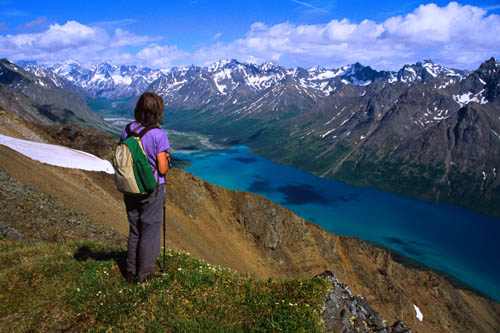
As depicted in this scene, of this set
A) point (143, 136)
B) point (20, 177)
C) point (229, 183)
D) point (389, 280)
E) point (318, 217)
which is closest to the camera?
point (143, 136)

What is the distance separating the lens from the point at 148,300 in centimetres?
745

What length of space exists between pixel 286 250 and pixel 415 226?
122m

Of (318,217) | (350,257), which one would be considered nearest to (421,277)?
(350,257)

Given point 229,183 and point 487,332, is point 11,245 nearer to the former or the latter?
point 487,332

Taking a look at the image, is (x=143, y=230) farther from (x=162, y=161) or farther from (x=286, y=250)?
(x=286, y=250)

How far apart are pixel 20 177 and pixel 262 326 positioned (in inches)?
901

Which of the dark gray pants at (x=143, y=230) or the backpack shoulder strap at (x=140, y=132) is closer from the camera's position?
the backpack shoulder strap at (x=140, y=132)

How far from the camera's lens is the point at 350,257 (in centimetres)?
5466

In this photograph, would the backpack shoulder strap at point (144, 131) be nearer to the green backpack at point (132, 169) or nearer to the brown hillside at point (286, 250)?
the green backpack at point (132, 169)

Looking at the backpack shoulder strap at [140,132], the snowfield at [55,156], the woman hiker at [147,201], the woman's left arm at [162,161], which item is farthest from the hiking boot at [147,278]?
the snowfield at [55,156]

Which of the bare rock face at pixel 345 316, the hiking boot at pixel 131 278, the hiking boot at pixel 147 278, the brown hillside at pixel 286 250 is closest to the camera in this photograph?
the bare rock face at pixel 345 316

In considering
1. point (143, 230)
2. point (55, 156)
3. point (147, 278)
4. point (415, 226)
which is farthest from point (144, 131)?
point (415, 226)

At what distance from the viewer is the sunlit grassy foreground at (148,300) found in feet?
23.0

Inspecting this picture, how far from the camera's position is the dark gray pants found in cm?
810
